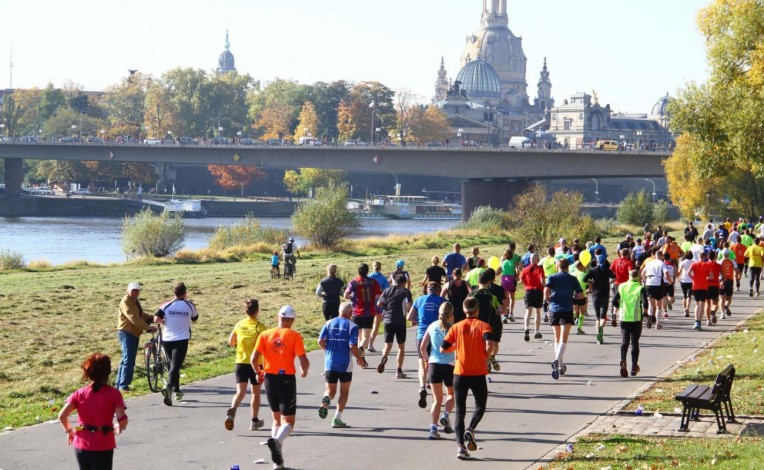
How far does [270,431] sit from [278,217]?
10250 cm

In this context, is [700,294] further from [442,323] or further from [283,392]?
[283,392]

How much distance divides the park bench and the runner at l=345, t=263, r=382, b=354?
558 centimetres

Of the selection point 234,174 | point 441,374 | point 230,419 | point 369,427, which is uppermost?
point 234,174

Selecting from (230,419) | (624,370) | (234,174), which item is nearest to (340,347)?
(230,419)

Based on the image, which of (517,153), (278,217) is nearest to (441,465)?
Result: (517,153)

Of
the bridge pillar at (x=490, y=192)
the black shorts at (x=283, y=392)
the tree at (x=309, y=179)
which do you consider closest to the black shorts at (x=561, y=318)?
the black shorts at (x=283, y=392)

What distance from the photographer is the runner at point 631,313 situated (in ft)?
56.1

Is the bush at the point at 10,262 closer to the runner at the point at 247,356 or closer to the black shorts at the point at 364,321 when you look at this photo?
the black shorts at the point at 364,321

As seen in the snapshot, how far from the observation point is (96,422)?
9.76 metres

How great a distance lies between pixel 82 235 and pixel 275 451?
70676mm

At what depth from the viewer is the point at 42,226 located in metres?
89.8

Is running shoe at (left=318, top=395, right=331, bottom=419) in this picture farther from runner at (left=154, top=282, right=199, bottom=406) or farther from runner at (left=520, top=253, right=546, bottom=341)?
runner at (left=520, top=253, right=546, bottom=341)

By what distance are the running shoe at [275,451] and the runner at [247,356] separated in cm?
166

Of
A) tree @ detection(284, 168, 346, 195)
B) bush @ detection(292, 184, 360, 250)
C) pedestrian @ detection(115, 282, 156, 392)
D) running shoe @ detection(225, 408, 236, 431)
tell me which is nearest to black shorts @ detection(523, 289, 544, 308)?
pedestrian @ detection(115, 282, 156, 392)
